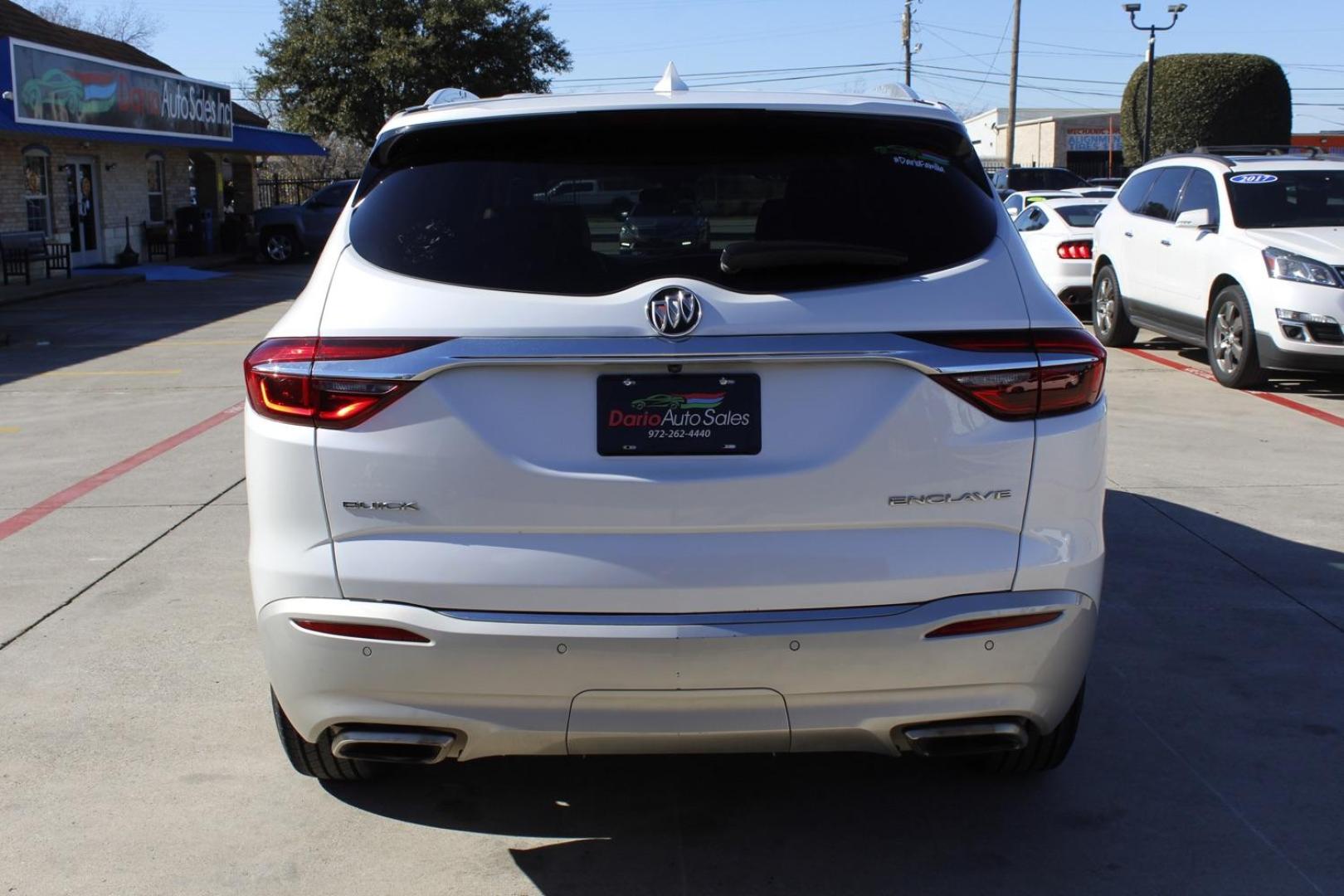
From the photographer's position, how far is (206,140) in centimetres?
3128

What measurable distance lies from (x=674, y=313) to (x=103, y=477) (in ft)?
20.4

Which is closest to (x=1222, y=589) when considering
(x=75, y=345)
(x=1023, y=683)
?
(x=1023, y=683)

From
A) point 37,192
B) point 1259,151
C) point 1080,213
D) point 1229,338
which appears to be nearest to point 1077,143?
point 37,192

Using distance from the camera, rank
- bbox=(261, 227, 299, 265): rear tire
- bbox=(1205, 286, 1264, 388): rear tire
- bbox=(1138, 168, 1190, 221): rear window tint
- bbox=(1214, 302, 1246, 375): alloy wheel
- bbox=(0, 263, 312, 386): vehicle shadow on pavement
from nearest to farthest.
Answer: bbox=(1205, 286, 1264, 388): rear tire
bbox=(1214, 302, 1246, 375): alloy wheel
bbox=(1138, 168, 1190, 221): rear window tint
bbox=(0, 263, 312, 386): vehicle shadow on pavement
bbox=(261, 227, 299, 265): rear tire

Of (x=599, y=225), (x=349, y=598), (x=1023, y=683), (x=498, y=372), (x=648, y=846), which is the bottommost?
(x=648, y=846)

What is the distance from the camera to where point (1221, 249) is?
11.1 m

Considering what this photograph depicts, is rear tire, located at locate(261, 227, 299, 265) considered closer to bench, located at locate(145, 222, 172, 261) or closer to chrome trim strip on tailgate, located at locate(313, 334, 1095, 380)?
bench, located at locate(145, 222, 172, 261)

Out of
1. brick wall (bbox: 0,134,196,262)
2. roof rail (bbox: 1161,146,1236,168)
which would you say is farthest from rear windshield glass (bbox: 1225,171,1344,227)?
brick wall (bbox: 0,134,196,262)

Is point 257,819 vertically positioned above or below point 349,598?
below

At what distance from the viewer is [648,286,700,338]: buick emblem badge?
9.83ft

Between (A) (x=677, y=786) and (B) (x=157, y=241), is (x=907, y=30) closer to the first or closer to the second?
(B) (x=157, y=241)

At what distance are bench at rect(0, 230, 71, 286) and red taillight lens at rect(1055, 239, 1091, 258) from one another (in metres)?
16.8

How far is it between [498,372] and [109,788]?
1.93 meters

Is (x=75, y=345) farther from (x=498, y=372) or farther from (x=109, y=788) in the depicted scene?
(x=498, y=372)
